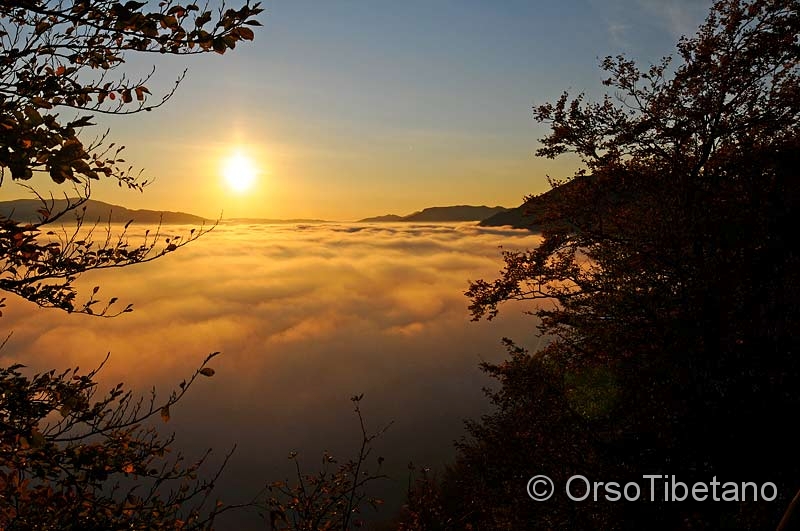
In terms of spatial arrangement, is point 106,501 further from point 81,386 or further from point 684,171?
point 684,171

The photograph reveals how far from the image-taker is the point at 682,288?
12180 millimetres

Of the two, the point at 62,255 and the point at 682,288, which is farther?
the point at 682,288

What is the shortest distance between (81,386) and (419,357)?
431 ft

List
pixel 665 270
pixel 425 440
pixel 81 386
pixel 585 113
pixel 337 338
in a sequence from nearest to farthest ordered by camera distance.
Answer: pixel 81 386
pixel 665 270
pixel 585 113
pixel 425 440
pixel 337 338

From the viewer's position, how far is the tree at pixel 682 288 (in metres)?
9.85

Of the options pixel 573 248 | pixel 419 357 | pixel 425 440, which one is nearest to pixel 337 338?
pixel 419 357

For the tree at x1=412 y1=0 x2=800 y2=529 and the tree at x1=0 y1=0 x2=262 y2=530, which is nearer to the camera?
→ the tree at x1=0 y1=0 x2=262 y2=530

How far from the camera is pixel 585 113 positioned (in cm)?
1565

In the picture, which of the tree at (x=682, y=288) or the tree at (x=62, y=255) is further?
the tree at (x=682, y=288)

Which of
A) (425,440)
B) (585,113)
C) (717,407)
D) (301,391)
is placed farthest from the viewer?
(301,391)

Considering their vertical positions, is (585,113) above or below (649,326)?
above

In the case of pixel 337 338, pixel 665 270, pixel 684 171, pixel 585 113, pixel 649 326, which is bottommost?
pixel 337 338

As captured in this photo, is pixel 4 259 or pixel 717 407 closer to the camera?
pixel 4 259

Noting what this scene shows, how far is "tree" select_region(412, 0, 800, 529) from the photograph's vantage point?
9.85 metres
